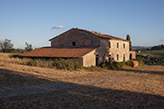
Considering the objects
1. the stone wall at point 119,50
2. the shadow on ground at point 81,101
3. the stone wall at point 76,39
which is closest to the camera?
the shadow on ground at point 81,101

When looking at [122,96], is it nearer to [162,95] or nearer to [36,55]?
[162,95]

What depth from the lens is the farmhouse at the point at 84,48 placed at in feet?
67.7

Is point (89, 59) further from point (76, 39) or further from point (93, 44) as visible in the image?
point (76, 39)

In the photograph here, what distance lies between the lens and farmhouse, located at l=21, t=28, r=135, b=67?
20.6 meters

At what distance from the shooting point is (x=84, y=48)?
75.0 feet

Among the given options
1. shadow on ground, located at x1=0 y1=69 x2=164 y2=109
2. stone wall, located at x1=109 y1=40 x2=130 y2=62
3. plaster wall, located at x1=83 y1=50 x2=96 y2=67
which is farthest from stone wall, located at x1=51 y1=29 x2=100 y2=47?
shadow on ground, located at x1=0 y1=69 x2=164 y2=109

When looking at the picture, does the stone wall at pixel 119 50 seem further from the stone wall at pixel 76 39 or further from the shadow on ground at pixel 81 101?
the shadow on ground at pixel 81 101

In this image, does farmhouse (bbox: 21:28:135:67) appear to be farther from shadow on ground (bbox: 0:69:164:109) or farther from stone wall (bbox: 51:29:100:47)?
shadow on ground (bbox: 0:69:164:109)

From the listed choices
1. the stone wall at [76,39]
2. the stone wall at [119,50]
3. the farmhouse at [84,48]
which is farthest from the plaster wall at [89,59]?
the stone wall at [119,50]

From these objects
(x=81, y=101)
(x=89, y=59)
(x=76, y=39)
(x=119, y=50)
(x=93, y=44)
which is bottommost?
(x=81, y=101)

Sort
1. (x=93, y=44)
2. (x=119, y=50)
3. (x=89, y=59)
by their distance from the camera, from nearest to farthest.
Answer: (x=89, y=59) < (x=93, y=44) < (x=119, y=50)

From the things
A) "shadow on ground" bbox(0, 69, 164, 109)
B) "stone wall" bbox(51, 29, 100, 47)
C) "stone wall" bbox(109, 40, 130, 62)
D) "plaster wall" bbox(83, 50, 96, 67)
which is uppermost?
"stone wall" bbox(51, 29, 100, 47)

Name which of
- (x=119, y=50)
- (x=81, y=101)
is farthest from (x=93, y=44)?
(x=81, y=101)

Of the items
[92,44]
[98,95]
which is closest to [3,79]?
[98,95]
